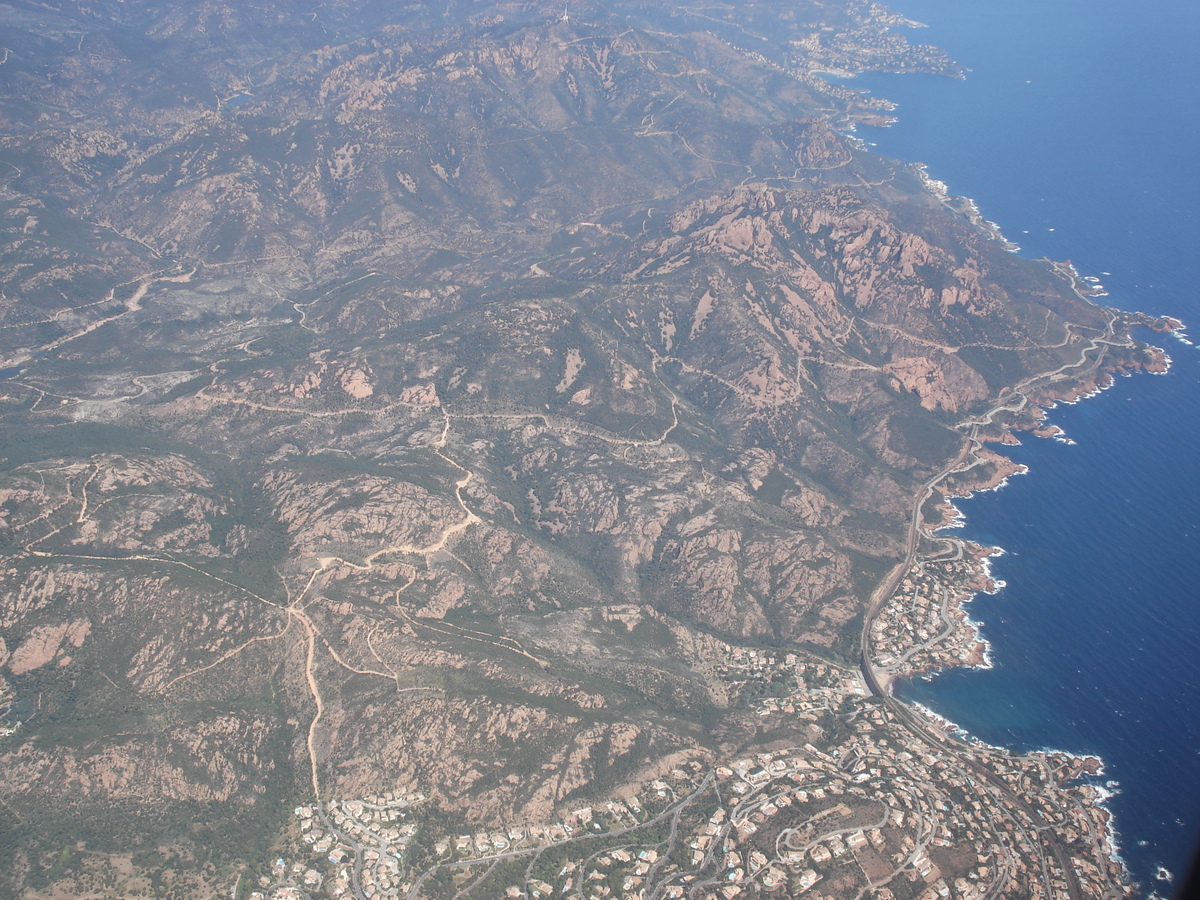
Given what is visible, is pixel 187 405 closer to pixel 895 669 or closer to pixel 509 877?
pixel 509 877

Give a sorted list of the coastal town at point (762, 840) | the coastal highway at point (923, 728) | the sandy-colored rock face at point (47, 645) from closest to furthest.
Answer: the coastal town at point (762, 840)
the coastal highway at point (923, 728)
the sandy-colored rock face at point (47, 645)

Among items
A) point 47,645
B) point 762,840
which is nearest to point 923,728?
point 762,840

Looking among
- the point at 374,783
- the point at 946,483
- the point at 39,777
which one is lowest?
the point at 39,777

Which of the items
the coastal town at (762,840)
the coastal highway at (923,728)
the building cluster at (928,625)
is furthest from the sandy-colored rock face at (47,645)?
the building cluster at (928,625)

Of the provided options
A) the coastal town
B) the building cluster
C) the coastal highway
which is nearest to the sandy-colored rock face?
the coastal town

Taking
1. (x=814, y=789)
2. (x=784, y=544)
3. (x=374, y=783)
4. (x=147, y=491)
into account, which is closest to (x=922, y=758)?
(x=814, y=789)

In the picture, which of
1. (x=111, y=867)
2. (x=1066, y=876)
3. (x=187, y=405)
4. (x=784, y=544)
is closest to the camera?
(x=111, y=867)

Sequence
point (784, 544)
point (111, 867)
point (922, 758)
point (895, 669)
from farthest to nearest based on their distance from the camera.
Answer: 1. point (784, 544)
2. point (895, 669)
3. point (922, 758)
4. point (111, 867)

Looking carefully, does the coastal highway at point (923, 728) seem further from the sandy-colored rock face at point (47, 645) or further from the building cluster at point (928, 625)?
the sandy-colored rock face at point (47, 645)
